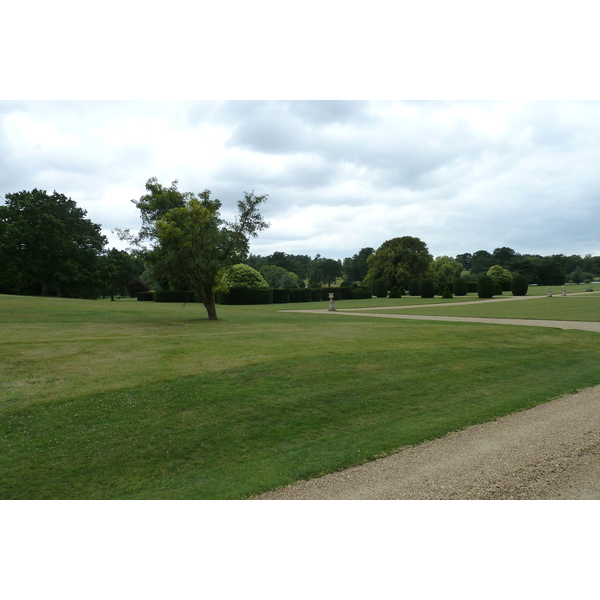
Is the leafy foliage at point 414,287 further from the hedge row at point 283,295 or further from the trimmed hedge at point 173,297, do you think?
the trimmed hedge at point 173,297

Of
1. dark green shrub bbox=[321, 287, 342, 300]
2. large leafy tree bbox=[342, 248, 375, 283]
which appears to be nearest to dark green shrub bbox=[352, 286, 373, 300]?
dark green shrub bbox=[321, 287, 342, 300]

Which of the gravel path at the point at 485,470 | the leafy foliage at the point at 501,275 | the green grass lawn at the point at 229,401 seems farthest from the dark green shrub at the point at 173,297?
the leafy foliage at the point at 501,275

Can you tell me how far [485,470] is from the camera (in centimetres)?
536

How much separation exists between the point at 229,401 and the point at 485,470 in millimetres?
4200

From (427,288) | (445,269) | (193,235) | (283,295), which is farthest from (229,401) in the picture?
(445,269)

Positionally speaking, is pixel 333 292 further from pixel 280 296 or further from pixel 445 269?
pixel 445 269

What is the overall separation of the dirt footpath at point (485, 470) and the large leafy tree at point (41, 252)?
40.6 m

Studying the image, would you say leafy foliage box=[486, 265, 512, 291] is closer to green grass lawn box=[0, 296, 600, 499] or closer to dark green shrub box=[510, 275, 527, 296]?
dark green shrub box=[510, 275, 527, 296]

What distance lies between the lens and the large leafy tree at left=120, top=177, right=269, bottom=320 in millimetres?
18000

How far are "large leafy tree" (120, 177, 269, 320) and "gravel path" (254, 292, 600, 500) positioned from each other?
13.8 metres

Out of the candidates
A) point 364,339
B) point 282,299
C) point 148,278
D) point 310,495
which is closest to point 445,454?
point 310,495

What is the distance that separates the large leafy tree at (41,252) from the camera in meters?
38.8

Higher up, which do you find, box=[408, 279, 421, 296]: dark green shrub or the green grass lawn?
box=[408, 279, 421, 296]: dark green shrub

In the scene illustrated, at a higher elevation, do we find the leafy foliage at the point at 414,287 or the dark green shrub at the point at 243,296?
the leafy foliage at the point at 414,287
